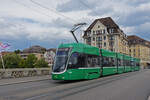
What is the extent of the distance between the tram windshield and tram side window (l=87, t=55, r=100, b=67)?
10.9 feet

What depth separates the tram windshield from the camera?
15.0 meters

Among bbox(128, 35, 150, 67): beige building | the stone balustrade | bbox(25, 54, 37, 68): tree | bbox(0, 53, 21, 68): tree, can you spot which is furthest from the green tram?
bbox(128, 35, 150, 67): beige building

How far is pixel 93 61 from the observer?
1948cm

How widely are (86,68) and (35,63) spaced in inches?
2994

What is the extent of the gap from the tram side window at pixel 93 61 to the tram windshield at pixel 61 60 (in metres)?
3.33

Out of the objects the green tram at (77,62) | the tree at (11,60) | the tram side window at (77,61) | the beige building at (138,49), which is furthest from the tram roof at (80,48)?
the beige building at (138,49)

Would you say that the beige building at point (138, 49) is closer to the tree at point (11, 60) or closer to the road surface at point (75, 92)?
the tree at point (11, 60)

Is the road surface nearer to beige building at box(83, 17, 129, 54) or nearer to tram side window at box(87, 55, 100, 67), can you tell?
tram side window at box(87, 55, 100, 67)

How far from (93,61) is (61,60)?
518 centimetres

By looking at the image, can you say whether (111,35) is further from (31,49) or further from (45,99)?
(31,49)

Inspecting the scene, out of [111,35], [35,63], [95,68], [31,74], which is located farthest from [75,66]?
[35,63]

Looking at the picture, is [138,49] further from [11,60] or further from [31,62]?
[11,60]

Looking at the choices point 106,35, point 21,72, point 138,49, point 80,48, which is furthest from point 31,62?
point 80,48

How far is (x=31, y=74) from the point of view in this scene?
24.5 meters
